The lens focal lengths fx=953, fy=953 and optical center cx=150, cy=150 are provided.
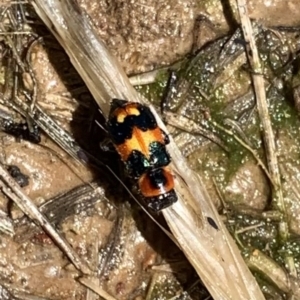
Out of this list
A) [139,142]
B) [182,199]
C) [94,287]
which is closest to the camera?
[139,142]

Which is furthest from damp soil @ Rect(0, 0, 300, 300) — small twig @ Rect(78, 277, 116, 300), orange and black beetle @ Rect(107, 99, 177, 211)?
orange and black beetle @ Rect(107, 99, 177, 211)

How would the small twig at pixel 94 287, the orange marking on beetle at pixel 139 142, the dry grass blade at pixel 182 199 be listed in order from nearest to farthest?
1. the orange marking on beetle at pixel 139 142
2. the dry grass blade at pixel 182 199
3. the small twig at pixel 94 287

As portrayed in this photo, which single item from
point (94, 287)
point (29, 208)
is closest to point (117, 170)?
point (29, 208)

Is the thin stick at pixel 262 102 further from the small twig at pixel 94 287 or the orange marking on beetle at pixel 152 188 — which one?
the small twig at pixel 94 287

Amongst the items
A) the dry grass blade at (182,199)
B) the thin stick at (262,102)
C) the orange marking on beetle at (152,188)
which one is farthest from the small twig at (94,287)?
the thin stick at (262,102)

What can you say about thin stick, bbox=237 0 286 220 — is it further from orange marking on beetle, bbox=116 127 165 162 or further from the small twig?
the small twig

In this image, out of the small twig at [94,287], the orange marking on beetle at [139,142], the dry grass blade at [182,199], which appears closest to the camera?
the orange marking on beetle at [139,142]

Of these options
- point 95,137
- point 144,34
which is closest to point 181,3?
point 144,34

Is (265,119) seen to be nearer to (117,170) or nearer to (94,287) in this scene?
(117,170)
